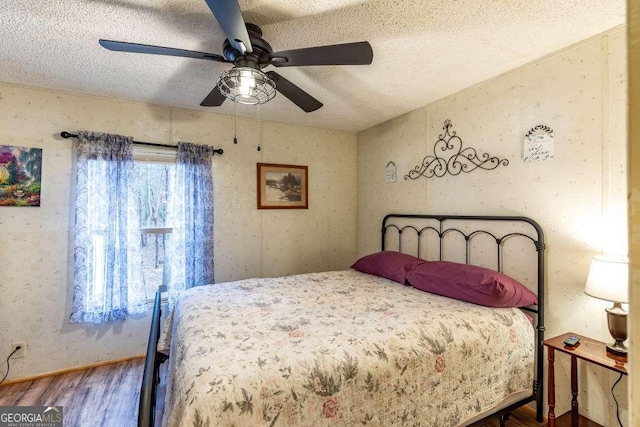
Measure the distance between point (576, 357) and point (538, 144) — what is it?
1.35 meters

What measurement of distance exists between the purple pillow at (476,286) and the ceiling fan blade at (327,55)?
1.52 meters

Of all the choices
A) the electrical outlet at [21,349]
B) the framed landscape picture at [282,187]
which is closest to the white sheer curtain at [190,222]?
the framed landscape picture at [282,187]

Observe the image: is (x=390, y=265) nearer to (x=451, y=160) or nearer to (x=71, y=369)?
(x=451, y=160)

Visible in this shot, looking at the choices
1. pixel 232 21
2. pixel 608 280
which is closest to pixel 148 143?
pixel 232 21

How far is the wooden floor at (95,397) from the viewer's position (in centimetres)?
194

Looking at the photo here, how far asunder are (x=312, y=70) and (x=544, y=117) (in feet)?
5.44

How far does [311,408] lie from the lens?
1.17 m

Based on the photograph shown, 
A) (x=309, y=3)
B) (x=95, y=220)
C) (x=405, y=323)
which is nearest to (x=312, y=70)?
(x=309, y=3)

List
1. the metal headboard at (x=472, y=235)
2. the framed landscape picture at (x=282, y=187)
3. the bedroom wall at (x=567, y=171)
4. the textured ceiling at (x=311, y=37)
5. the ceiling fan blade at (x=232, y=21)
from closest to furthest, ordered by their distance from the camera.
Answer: the ceiling fan blade at (x=232, y=21), the textured ceiling at (x=311, y=37), the bedroom wall at (x=567, y=171), the metal headboard at (x=472, y=235), the framed landscape picture at (x=282, y=187)

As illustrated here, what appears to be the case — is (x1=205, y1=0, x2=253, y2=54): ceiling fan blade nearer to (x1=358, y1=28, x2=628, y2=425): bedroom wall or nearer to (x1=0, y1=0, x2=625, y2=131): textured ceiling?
(x1=0, y1=0, x2=625, y2=131): textured ceiling

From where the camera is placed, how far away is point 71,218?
2.57 m

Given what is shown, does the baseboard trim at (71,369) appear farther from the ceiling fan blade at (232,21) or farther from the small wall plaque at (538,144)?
the small wall plaque at (538,144)

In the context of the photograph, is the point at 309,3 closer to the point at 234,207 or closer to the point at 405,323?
the point at 405,323

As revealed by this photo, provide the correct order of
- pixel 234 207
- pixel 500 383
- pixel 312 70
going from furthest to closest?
pixel 234 207
pixel 312 70
pixel 500 383
